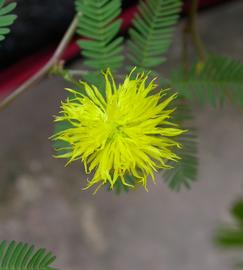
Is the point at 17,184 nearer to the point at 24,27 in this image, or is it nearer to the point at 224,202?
the point at 224,202

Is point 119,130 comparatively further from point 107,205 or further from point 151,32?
point 107,205

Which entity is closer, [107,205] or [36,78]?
[36,78]

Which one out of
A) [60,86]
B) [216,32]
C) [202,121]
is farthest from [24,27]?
[216,32]

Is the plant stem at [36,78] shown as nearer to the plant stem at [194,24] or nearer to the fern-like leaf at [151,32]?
the fern-like leaf at [151,32]

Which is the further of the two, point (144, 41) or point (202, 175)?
point (202, 175)

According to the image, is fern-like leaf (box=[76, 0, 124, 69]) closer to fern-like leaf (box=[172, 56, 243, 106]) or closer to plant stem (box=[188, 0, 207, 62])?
fern-like leaf (box=[172, 56, 243, 106])

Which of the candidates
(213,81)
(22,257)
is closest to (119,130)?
(22,257)
